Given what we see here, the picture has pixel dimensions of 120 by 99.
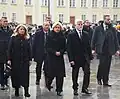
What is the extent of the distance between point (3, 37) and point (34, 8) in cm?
5368

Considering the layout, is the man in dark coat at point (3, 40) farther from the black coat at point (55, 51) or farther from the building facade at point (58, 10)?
the building facade at point (58, 10)

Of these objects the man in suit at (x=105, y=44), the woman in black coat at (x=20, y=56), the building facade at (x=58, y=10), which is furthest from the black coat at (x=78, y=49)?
the building facade at (x=58, y=10)

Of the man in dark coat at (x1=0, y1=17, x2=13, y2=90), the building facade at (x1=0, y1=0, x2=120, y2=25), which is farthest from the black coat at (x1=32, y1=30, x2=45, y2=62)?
the building facade at (x1=0, y1=0, x2=120, y2=25)

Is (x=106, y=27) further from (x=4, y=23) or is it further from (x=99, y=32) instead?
(x=4, y=23)

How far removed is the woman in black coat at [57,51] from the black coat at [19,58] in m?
0.74

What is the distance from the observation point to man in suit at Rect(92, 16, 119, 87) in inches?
488

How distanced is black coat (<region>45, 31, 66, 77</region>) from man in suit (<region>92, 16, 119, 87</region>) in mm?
1638

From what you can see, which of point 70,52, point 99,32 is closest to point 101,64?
Answer: point 99,32

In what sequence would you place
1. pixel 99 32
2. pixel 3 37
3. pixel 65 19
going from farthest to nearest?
pixel 65 19
pixel 99 32
pixel 3 37

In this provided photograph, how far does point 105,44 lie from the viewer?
12.4 metres

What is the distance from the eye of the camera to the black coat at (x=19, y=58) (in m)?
10.6

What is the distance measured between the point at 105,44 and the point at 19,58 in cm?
304

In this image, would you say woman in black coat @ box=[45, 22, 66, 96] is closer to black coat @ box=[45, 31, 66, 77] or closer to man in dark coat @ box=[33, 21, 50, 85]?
black coat @ box=[45, 31, 66, 77]

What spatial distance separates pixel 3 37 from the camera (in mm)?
11734
